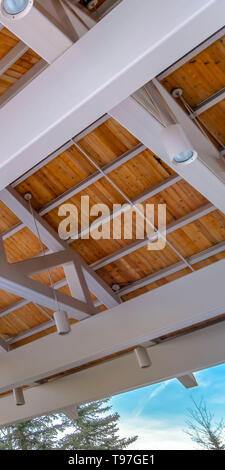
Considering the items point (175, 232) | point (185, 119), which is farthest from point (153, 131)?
point (175, 232)

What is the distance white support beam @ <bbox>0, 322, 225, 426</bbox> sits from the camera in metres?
7.90

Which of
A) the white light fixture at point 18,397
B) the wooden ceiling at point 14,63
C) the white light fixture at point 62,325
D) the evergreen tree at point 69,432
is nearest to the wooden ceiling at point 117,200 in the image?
the wooden ceiling at point 14,63

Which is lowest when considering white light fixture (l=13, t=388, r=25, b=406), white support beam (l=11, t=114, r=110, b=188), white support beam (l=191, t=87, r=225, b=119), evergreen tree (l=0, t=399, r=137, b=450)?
white light fixture (l=13, t=388, r=25, b=406)

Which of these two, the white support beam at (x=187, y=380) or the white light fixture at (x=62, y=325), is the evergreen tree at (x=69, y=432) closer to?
the white support beam at (x=187, y=380)

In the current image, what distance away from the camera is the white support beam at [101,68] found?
304 cm

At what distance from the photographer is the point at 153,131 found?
4.21m

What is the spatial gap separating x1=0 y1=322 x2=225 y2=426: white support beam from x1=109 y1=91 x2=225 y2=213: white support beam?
11.6 feet

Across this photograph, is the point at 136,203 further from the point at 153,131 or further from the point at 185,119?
the point at 153,131

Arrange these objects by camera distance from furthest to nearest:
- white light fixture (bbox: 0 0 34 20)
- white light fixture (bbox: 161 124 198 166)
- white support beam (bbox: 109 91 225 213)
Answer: white support beam (bbox: 109 91 225 213), white light fixture (bbox: 161 124 198 166), white light fixture (bbox: 0 0 34 20)

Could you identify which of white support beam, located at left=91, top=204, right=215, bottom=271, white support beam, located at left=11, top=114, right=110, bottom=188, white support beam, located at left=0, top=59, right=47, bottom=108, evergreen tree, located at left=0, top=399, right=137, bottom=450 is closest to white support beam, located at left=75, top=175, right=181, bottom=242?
white support beam, located at left=91, top=204, right=215, bottom=271

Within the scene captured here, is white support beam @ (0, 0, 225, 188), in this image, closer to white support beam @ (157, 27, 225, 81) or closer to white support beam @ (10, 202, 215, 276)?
white support beam @ (157, 27, 225, 81)

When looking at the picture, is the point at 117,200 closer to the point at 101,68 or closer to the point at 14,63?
the point at 14,63

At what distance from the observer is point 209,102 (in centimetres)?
539
